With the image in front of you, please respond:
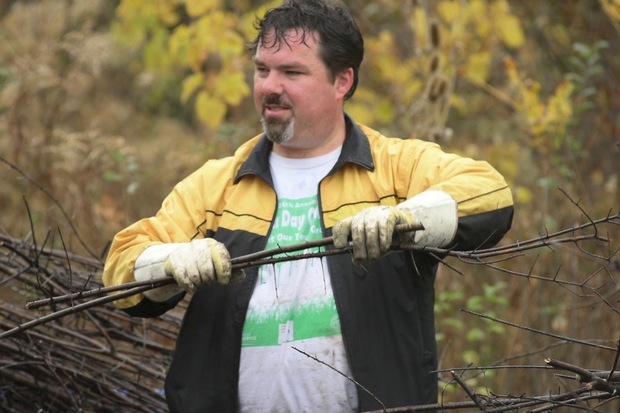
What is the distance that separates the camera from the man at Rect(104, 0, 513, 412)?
9.89 ft

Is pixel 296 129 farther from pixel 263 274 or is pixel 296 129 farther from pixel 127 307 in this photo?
pixel 127 307

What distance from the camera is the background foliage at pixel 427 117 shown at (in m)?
5.43

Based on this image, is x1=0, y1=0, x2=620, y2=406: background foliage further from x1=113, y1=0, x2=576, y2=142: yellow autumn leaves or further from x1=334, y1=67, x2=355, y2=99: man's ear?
x1=334, y1=67, x2=355, y2=99: man's ear

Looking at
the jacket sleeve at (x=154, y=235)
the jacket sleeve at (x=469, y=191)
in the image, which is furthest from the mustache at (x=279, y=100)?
the jacket sleeve at (x=469, y=191)

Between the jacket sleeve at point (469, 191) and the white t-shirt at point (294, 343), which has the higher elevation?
the jacket sleeve at point (469, 191)

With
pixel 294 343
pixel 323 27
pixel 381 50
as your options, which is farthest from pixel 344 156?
pixel 381 50

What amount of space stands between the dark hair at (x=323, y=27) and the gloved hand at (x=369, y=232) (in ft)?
2.89

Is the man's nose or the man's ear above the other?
the man's ear

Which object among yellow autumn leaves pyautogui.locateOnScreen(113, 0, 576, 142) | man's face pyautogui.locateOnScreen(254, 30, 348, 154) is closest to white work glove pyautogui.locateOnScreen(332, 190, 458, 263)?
man's face pyautogui.locateOnScreen(254, 30, 348, 154)

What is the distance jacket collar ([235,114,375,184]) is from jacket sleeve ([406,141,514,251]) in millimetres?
164

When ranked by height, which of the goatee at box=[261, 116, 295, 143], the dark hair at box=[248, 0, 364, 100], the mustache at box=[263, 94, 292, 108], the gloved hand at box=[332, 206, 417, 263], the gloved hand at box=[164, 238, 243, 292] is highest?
the dark hair at box=[248, 0, 364, 100]

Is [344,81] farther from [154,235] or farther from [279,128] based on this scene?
[154,235]

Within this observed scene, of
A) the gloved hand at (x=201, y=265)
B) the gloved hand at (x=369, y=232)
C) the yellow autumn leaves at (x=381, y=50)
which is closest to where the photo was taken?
the gloved hand at (x=369, y=232)

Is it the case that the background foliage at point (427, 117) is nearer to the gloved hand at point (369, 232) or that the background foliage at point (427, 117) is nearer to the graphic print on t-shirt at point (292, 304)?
the graphic print on t-shirt at point (292, 304)
